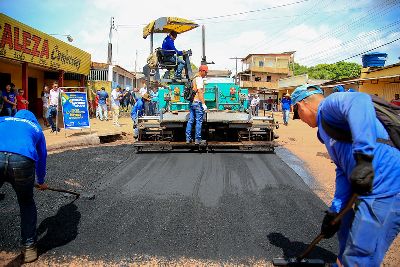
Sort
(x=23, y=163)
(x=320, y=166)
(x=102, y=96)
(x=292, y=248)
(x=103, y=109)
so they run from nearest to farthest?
(x=23, y=163) → (x=292, y=248) → (x=320, y=166) → (x=102, y=96) → (x=103, y=109)

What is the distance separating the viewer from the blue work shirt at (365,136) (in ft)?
5.80

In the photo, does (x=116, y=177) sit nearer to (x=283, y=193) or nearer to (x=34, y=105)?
(x=283, y=193)

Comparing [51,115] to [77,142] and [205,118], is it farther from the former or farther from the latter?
[205,118]

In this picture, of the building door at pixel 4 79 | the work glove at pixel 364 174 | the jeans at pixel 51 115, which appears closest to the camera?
the work glove at pixel 364 174

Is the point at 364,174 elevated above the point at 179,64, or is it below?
below

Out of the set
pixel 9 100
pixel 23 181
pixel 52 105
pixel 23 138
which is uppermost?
pixel 9 100

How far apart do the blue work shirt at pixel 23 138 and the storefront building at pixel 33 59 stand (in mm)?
8804

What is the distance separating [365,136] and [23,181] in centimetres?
278

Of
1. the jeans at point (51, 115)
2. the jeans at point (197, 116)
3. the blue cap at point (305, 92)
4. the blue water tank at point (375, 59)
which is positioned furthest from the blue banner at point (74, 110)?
the blue water tank at point (375, 59)

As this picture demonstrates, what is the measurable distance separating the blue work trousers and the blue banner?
971cm

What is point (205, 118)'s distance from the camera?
25.9 feet

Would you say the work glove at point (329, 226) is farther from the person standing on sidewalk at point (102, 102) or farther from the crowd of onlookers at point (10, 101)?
the person standing on sidewalk at point (102, 102)

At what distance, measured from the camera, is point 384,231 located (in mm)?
1881

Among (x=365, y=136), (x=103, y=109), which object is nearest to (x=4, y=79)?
(x=103, y=109)
